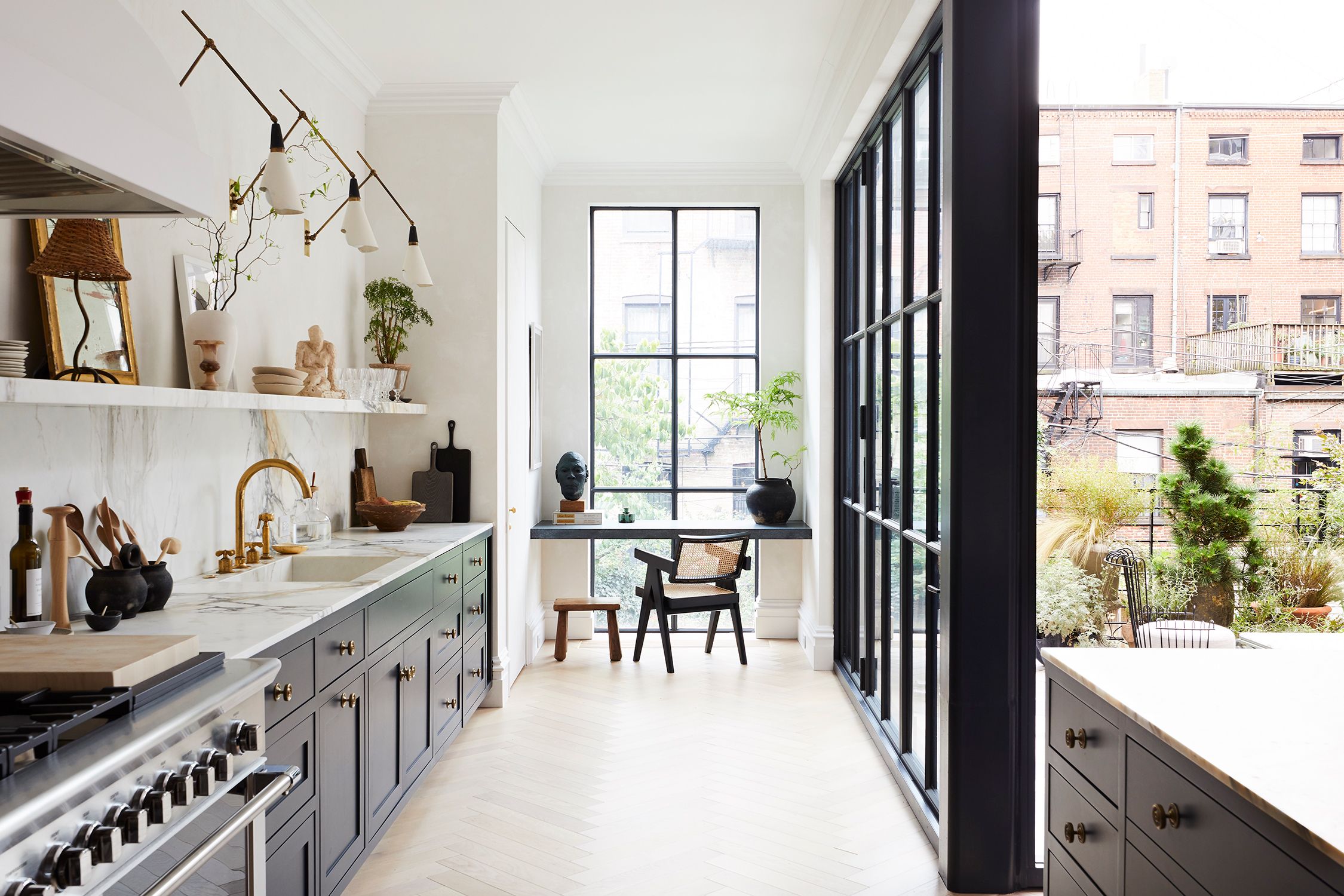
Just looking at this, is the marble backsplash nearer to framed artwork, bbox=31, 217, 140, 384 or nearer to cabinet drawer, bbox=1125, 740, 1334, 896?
framed artwork, bbox=31, 217, 140, 384

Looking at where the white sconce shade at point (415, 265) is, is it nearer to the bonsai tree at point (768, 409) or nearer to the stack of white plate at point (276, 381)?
the stack of white plate at point (276, 381)

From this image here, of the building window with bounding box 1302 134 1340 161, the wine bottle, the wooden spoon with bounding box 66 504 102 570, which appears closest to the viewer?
the wine bottle

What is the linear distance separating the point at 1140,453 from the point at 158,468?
3368mm

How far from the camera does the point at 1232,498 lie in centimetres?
299

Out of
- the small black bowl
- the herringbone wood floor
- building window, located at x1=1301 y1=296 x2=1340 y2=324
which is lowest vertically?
the herringbone wood floor

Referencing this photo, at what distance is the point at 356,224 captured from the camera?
3023 millimetres

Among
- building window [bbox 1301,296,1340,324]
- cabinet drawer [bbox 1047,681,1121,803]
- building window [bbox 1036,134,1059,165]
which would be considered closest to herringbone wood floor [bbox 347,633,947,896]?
cabinet drawer [bbox 1047,681,1121,803]

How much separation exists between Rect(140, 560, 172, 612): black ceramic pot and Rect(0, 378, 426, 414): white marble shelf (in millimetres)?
415

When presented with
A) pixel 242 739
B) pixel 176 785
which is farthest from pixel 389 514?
pixel 176 785

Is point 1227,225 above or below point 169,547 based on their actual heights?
above

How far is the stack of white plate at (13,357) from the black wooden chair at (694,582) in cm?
346

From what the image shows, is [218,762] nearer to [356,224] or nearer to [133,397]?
[133,397]

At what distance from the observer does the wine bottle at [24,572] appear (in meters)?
1.93

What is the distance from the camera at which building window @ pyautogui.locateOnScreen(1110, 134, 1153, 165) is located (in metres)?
3.26
